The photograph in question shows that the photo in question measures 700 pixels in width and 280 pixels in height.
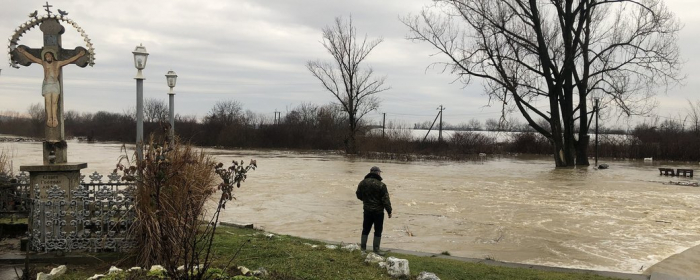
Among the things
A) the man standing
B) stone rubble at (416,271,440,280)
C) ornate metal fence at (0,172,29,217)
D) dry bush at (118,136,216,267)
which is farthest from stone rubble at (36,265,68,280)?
the man standing

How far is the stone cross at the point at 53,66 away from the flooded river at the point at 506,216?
554 cm

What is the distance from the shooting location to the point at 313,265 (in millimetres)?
6574

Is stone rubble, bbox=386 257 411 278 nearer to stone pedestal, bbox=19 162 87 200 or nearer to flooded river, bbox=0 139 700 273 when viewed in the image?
flooded river, bbox=0 139 700 273

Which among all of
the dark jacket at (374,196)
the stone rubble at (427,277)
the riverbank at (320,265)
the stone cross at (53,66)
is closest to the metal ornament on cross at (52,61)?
the stone cross at (53,66)

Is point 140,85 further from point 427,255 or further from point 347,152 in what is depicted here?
point 347,152

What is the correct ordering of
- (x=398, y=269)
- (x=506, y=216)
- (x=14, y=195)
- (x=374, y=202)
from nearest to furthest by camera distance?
(x=398, y=269) → (x=14, y=195) → (x=374, y=202) → (x=506, y=216)

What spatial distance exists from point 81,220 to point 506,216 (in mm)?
11640

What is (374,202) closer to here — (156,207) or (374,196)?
(374,196)

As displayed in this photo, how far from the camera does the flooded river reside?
10797 millimetres

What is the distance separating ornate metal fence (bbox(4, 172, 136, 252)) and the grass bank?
1.54 feet

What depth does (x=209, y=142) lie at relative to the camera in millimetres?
73562

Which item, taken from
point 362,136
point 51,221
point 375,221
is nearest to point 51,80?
point 51,221

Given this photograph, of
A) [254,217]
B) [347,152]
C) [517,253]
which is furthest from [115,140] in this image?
[517,253]

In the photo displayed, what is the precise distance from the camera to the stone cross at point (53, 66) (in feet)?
27.5
